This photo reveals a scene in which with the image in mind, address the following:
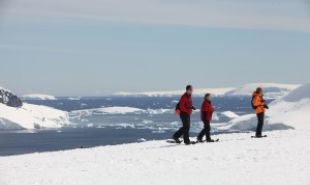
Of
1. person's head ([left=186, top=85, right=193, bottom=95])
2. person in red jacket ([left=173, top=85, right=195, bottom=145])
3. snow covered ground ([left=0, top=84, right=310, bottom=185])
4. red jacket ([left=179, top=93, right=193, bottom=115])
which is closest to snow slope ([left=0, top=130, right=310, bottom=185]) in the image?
snow covered ground ([left=0, top=84, right=310, bottom=185])

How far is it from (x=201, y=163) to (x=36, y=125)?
261 feet

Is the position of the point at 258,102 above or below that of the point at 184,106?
above

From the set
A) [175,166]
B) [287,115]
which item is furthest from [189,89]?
[287,115]

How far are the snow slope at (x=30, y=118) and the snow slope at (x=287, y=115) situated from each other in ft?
107

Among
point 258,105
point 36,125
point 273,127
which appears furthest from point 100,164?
point 36,125

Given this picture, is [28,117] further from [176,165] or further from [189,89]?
[176,165]

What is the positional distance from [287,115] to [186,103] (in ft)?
142

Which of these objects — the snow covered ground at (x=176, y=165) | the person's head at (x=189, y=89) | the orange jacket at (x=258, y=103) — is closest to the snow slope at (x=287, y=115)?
the orange jacket at (x=258, y=103)

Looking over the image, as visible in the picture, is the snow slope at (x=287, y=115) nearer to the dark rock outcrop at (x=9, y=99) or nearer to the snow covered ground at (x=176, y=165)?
the snow covered ground at (x=176, y=165)

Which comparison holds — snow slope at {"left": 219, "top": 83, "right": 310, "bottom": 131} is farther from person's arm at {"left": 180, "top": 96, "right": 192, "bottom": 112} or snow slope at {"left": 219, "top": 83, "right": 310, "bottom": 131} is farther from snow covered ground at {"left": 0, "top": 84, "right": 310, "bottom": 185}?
snow covered ground at {"left": 0, "top": 84, "right": 310, "bottom": 185}

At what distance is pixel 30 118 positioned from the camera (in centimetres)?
9050

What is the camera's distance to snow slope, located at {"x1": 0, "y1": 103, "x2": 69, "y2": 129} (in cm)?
8528

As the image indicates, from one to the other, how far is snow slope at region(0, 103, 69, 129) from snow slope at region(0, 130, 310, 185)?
72.6m

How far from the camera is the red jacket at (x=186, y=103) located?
14.8m
